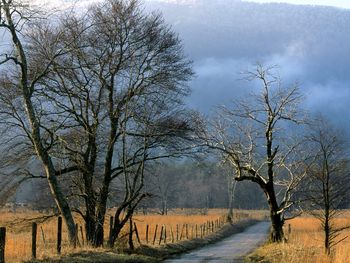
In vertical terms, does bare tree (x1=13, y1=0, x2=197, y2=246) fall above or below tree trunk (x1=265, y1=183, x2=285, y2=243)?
above

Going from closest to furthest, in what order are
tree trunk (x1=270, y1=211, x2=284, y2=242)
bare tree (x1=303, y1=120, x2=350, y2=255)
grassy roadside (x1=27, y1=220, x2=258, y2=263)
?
1. grassy roadside (x1=27, y1=220, x2=258, y2=263)
2. bare tree (x1=303, y1=120, x2=350, y2=255)
3. tree trunk (x1=270, y1=211, x2=284, y2=242)

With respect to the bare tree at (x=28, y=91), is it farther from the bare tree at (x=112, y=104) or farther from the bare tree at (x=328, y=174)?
the bare tree at (x=328, y=174)

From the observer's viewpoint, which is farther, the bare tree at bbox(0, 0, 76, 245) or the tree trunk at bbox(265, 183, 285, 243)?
the tree trunk at bbox(265, 183, 285, 243)

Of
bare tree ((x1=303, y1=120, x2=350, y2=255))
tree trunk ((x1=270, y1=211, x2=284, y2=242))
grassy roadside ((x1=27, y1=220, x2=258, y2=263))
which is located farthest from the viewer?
tree trunk ((x1=270, y1=211, x2=284, y2=242))

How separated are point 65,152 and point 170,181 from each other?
97405 mm

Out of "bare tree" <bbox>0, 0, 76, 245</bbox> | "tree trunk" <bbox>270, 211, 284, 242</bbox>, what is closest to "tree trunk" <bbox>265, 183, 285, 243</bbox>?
"tree trunk" <bbox>270, 211, 284, 242</bbox>

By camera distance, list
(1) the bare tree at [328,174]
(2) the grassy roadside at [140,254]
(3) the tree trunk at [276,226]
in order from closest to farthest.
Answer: (2) the grassy roadside at [140,254]
(1) the bare tree at [328,174]
(3) the tree trunk at [276,226]

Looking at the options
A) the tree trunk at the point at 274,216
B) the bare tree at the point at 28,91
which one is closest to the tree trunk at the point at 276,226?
the tree trunk at the point at 274,216

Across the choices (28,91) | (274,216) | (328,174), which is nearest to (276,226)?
(274,216)

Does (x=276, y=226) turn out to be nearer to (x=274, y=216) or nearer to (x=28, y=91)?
(x=274, y=216)

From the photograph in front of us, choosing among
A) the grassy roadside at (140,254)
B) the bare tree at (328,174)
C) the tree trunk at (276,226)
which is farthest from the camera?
the tree trunk at (276,226)

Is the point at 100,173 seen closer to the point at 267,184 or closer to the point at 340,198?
the point at 267,184

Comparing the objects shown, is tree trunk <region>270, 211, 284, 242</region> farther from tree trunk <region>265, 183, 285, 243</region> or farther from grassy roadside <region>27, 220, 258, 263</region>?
grassy roadside <region>27, 220, 258, 263</region>

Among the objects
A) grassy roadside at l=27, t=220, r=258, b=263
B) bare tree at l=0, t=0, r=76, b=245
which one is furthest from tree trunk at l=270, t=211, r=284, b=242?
bare tree at l=0, t=0, r=76, b=245
